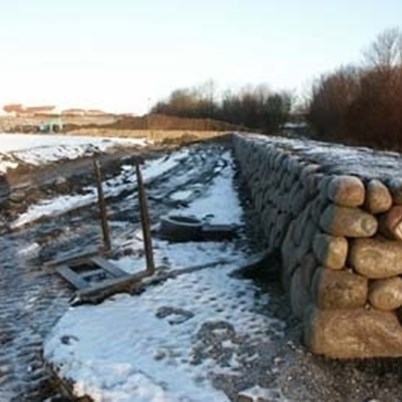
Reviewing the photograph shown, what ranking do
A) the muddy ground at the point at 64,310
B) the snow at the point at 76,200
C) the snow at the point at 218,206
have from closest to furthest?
1. the muddy ground at the point at 64,310
2. the snow at the point at 218,206
3. the snow at the point at 76,200

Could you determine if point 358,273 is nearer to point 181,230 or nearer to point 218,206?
point 181,230

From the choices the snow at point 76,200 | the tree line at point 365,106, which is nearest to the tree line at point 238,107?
the tree line at point 365,106

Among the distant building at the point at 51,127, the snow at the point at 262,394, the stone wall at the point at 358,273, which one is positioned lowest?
the distant building at the point at 51,127

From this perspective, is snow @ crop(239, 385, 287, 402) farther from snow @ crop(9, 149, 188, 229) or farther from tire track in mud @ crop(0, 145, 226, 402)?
snow @ crop(9, 149, 188, 229)

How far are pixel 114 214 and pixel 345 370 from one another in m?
9.44

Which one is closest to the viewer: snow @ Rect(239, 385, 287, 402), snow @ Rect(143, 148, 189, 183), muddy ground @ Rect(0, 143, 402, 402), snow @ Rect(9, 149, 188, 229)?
snow @ Rect(239, 385, 287, 402)

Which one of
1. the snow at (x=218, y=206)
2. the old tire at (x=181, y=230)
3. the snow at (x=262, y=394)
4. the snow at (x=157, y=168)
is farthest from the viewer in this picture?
the snow at (x=157, y=168)

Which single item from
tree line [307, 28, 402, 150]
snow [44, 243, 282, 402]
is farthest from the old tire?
tree line [307, 28, 402, 150]

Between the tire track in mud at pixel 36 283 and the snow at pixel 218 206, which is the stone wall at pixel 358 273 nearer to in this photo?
the tire track in mud at pixel 36 283

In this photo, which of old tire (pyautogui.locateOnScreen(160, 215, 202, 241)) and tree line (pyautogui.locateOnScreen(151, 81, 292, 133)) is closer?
old tire (pyautogui.locateOnScreen(160, 215, 202, 241))

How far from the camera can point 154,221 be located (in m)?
12.3

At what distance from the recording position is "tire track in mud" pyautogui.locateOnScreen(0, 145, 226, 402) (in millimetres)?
5355

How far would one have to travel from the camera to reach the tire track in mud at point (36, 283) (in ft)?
17.6

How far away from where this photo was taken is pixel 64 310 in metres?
7.16
